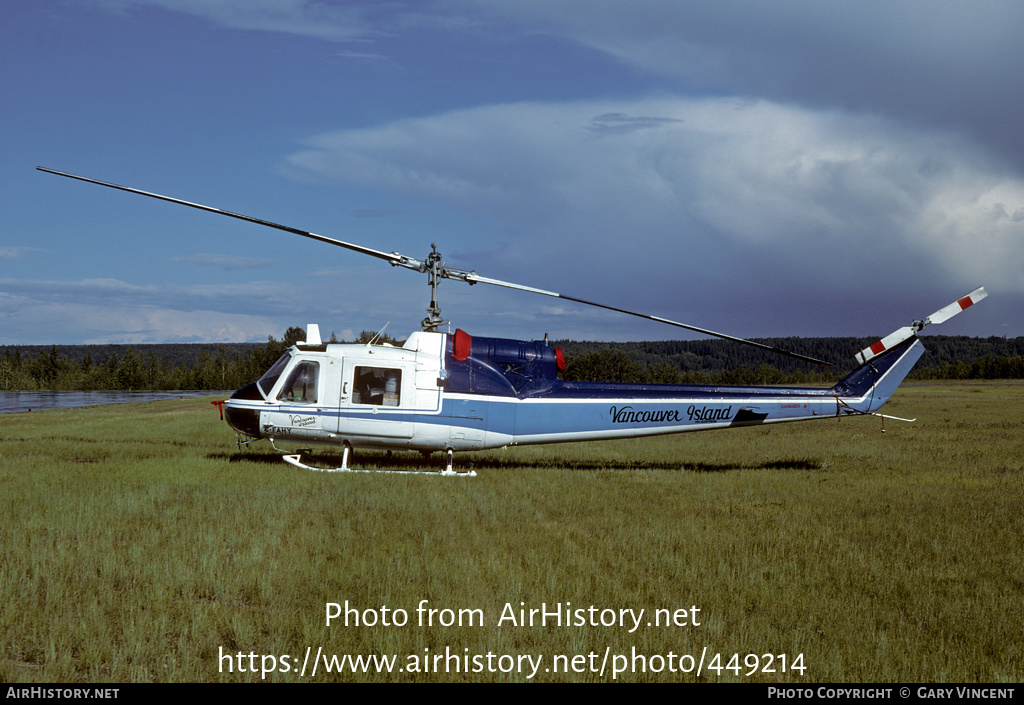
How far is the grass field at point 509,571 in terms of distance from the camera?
19.8 ft

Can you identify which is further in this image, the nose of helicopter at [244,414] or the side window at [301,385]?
the nose of helicopter at [244,414]

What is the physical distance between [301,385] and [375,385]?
5.86 feet

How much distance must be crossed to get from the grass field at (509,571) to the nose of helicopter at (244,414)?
95 cm

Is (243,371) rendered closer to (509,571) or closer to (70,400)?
(70,400)

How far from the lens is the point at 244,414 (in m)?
15.9

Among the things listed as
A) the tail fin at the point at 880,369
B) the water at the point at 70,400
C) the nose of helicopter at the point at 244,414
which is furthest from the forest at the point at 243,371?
the tail fin at the point at 880,369

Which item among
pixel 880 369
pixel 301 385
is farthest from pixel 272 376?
pixel 880 369

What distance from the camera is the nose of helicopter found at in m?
15.8

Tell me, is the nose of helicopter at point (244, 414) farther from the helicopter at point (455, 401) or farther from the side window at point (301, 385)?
the side window at point (301, 385)

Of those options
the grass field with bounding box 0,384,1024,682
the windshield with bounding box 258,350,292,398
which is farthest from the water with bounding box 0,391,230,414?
the grass field with bounding box 0,384,1024,682

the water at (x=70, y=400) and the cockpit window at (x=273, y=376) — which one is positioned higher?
the cockpit window at (x=273, y=376)
